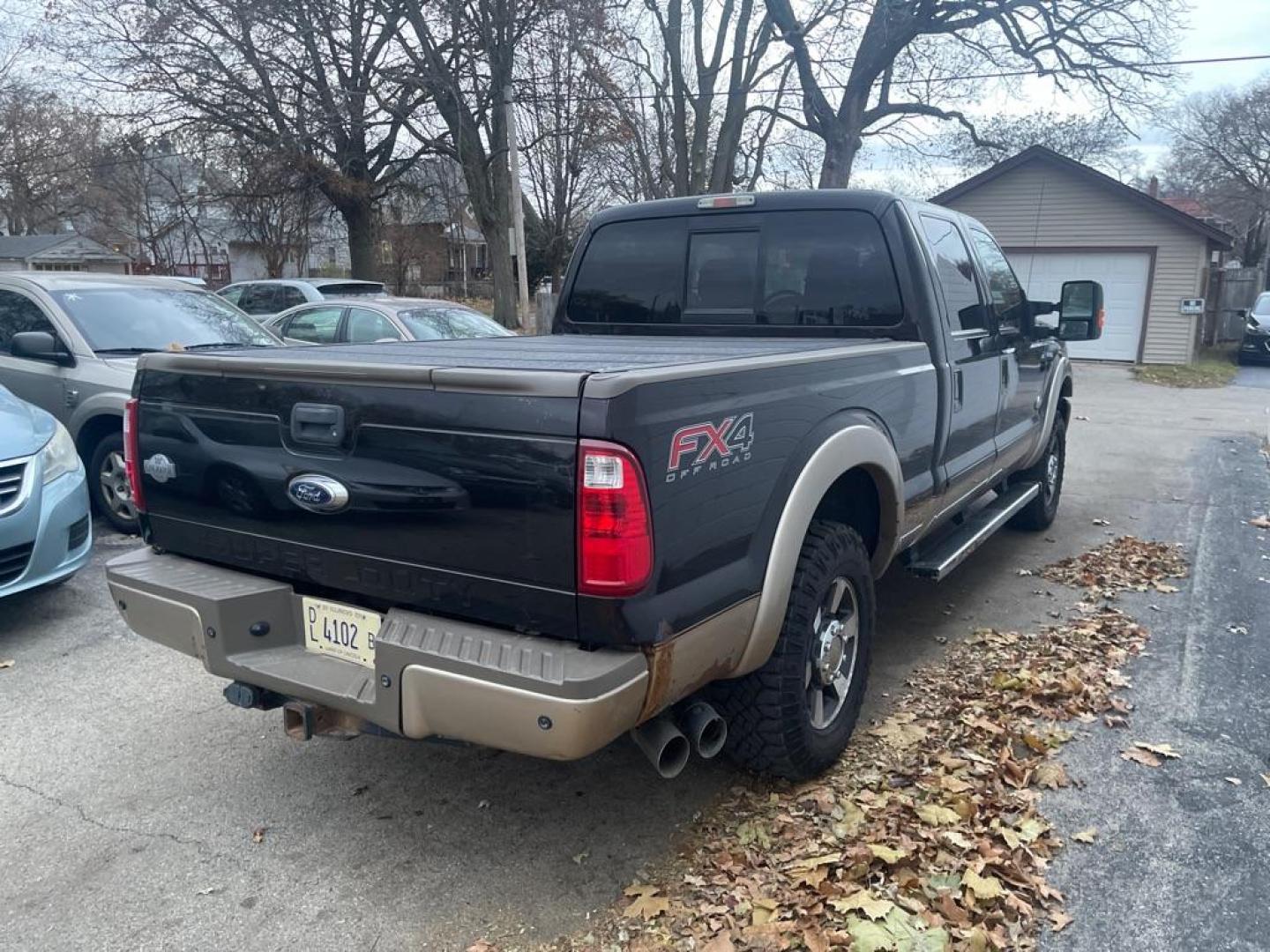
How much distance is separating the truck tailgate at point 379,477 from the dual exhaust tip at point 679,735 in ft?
1.83

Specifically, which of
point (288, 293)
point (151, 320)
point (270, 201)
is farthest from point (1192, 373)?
point (270, 201)

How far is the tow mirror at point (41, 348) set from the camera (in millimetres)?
6289

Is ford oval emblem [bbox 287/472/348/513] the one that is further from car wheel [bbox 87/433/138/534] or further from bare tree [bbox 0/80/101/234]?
bare tree [bbox 0/80/101/234]

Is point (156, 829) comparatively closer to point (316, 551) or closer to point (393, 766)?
point (393, 766)

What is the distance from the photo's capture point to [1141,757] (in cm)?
352

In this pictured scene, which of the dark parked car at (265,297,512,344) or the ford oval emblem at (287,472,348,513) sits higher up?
the dark parked car at (265,297,512,344)

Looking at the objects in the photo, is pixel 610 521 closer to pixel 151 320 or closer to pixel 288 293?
pixel 151 320

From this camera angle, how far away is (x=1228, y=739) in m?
3.67

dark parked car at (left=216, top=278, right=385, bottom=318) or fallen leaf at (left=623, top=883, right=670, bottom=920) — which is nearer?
fallen leaf at (left=623, top=883, right=670, bottom=920)

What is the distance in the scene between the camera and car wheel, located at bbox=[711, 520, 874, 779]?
2.99 metres

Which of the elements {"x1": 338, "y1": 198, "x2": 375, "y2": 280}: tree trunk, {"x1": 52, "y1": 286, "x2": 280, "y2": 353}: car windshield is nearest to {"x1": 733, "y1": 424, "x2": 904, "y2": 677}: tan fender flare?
{"x1": 52, "y1": 286, "x2": 280, "y2": 353}: car windshield

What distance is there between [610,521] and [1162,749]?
263 centimetres

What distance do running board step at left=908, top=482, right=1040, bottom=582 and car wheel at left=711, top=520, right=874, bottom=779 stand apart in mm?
763

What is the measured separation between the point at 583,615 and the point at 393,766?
166cm
